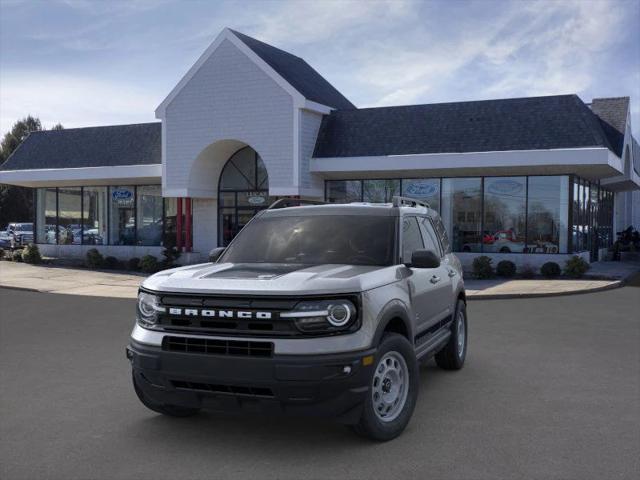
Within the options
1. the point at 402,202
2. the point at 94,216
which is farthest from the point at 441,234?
the point at 94,216

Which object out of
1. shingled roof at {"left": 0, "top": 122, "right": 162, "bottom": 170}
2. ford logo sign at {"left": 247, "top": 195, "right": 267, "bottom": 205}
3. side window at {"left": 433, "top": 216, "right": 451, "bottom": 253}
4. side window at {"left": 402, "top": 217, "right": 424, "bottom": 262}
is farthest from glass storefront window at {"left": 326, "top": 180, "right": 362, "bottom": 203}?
side window at {"left": 402, "top": 217, "right": 424, "bottom": 262}

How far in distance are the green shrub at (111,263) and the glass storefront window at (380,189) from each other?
34.1 ft

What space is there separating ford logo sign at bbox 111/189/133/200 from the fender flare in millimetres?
24911

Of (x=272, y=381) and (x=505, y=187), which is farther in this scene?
(x=505, y=187)

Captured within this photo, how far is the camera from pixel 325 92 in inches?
1083

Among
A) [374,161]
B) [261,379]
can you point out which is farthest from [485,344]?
[374,161]

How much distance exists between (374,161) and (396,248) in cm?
1707

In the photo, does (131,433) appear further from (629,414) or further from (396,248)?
(629,414)

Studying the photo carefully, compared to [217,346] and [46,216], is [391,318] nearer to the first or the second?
[217,346]

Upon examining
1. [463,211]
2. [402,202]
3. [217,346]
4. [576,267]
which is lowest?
[576,267]

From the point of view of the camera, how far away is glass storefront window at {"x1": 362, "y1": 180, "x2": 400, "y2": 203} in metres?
24.5

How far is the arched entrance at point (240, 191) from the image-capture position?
2628 centimetres

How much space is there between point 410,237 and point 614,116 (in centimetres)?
2314

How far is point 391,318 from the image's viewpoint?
539 cm
